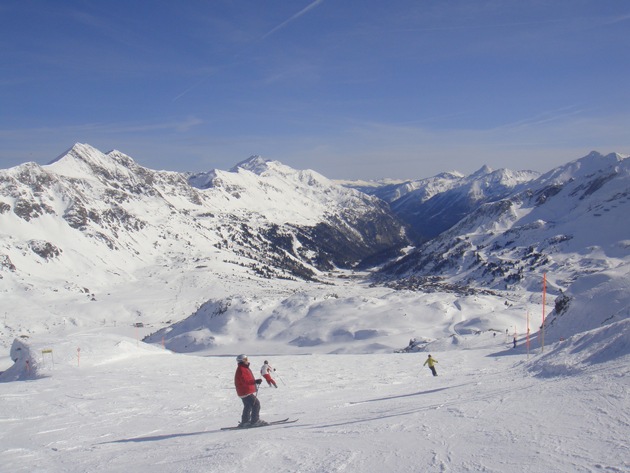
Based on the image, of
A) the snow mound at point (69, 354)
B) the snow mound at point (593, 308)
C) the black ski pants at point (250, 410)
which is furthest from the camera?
the snow mound at point (593, 308)

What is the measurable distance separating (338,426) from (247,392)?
2520mm

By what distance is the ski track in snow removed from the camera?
768 centimetres

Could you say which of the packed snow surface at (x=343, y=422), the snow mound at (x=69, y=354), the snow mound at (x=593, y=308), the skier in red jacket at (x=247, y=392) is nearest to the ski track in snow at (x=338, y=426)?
the packed snow surface at (x=343, y=422)

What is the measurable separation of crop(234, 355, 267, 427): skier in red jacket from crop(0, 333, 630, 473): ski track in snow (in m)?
0.56

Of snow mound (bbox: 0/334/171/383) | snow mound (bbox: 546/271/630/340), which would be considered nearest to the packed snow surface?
snow mound (bbox: 0/334/171/383)

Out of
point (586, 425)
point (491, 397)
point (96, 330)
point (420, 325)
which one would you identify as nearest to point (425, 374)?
point (491, 397)

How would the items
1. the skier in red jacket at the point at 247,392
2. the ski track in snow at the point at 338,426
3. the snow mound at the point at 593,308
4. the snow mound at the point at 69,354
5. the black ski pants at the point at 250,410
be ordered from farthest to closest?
the snow mound at the point at 593,308
the snow mound at the point at 69,354
the black ski pants at the point at 250,410
the skier in red jacket at the point at 247,392
the ski track in snow at the point at 338,426

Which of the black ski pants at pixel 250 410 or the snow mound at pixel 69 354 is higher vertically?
the snow mound at pixel 69 354

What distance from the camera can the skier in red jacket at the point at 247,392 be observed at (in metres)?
12.2

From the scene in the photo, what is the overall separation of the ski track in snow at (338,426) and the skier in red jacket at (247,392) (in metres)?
0.56

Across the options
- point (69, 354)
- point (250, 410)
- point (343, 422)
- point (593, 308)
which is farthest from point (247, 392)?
point (593, 308)

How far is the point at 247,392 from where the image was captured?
39.9 ft

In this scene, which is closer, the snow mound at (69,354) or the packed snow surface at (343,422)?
the packed snow surface at (343,422)

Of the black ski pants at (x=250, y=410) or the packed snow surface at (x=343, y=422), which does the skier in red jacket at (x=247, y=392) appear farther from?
the packed snow surface at (x=343, y=422)
